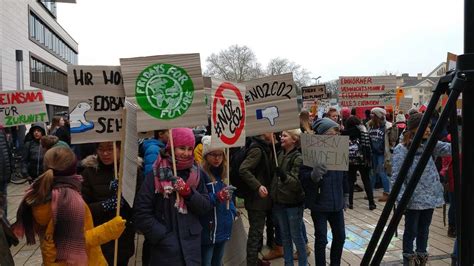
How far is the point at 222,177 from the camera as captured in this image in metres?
4.14

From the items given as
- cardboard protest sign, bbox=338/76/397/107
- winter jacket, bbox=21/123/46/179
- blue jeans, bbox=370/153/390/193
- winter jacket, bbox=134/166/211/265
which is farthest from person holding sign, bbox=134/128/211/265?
cardboard protest sign, bbox=338/76/397/107

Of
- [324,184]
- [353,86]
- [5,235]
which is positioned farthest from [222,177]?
[353,86]

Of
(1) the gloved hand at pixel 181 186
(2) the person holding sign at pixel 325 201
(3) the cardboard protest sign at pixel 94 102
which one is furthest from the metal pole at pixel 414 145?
(2) the person holding sign at pixel 325 201

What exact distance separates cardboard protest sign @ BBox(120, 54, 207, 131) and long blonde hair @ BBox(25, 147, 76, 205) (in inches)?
24.9

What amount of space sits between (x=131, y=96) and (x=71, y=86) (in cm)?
52

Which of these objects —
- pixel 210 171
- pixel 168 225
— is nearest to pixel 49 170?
pixel 168 225

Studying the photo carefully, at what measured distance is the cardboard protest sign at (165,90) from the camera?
343cm

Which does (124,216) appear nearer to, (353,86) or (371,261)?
(371,261)

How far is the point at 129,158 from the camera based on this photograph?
10.4 feet

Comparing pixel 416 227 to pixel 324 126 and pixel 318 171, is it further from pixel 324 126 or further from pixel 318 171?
pixel 324 126

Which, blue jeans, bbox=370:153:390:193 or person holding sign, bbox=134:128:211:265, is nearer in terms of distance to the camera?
person holding sign, bbox=134:128:211:265

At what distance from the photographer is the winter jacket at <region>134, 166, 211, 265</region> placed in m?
3.19

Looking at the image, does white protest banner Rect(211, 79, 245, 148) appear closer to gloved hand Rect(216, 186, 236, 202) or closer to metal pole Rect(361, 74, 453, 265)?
gloved hand Rect(216, 186, 236, 202)

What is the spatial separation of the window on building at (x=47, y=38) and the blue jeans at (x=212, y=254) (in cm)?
3780
